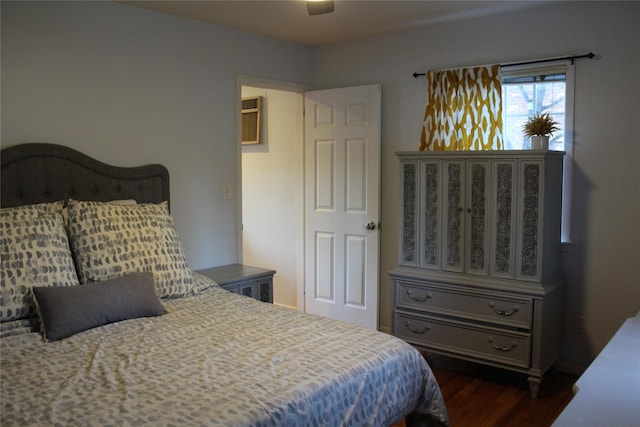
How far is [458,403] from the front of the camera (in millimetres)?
3119

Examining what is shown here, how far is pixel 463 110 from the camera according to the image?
379 centimetres

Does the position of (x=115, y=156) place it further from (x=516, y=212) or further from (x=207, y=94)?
(x=516, y=212)

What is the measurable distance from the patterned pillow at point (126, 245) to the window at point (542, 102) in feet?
7.89

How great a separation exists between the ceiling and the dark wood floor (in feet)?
8.03

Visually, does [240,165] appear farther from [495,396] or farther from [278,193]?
[495,396]

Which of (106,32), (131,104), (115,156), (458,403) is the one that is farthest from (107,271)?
(458,403)

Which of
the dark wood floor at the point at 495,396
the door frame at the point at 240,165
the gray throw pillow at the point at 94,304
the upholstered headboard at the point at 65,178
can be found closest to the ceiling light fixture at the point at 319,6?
the gray throw pillow at the point at 94,304

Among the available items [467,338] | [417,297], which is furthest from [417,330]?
[467,338]

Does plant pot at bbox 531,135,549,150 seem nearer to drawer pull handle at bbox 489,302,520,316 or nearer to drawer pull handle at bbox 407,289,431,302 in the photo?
drawer pull handle at bbox 489,302,520,316

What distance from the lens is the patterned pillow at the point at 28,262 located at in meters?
2.23

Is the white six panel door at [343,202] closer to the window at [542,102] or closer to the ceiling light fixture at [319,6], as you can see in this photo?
the window at [542,102]

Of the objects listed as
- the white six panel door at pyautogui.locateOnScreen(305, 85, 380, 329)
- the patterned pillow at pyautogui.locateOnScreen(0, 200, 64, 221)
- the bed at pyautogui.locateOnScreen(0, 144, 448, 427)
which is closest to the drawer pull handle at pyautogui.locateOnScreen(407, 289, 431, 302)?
the white six panel door at pyautogui.locateOnScreen(305, 85, 380, 329)

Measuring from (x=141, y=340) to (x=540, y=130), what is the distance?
2.64 m

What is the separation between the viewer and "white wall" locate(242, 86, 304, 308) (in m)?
4.75
